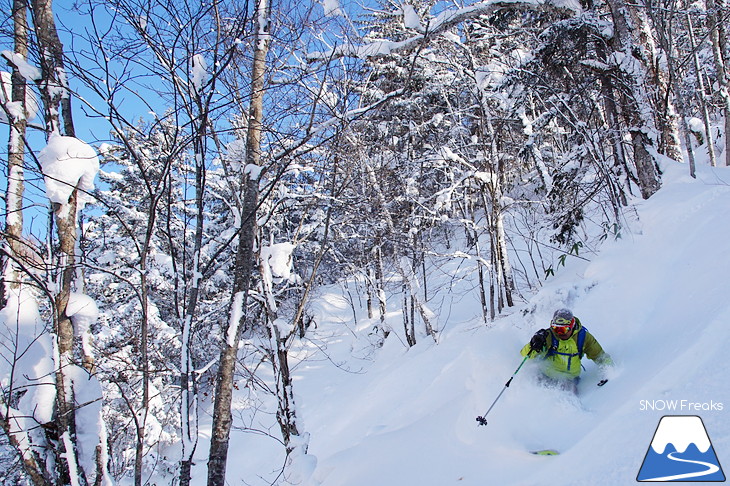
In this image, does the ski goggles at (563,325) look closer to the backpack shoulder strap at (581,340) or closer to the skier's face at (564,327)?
the skier's face at (564,327)

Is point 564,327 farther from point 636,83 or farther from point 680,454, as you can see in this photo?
point 636,83

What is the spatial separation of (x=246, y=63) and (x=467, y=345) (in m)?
5.44

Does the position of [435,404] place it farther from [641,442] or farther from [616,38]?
[616,38]

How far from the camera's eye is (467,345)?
6398 millimetres

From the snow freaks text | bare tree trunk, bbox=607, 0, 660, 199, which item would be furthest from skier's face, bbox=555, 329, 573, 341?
bare tree trunk, bbox=607, 0, 660, 199

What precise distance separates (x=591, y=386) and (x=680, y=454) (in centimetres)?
245

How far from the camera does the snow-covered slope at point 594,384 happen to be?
238cm

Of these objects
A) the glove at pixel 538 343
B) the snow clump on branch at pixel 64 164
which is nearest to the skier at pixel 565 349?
the glove at pixel 538 343

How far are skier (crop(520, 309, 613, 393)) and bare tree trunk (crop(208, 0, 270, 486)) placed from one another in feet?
11.5

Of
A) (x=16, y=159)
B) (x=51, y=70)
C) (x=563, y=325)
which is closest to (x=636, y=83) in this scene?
(x=563, y=325)

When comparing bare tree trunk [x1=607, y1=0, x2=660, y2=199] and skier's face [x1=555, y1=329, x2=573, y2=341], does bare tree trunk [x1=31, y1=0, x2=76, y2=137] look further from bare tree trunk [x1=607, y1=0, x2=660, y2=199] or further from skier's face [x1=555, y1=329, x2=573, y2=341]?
bare tree trunk [x1=607, y1=0, x2=660, y2=199]

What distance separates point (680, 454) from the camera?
2.05 m

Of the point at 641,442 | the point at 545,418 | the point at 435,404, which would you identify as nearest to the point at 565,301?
the point at 545,418

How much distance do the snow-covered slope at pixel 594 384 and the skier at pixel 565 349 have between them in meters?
0.18
